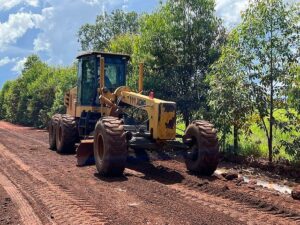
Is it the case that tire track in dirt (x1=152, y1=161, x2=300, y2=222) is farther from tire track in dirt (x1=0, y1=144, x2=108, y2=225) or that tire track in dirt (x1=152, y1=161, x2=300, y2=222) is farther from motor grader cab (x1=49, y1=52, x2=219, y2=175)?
tire track in dirt (x1=0, y1=144, x2=108, y2=225)

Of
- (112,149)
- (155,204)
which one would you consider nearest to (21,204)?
(155,204)

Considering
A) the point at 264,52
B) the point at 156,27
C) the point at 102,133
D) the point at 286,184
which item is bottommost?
the point at 286,184

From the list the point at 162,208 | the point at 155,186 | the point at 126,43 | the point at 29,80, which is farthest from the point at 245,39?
the point at 29,80

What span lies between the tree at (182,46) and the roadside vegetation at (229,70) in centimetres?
4

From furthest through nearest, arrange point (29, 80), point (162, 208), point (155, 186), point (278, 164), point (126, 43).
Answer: point (29, 80), point (126, 43), point (278, 164), point (155, 186), point (162, 208)

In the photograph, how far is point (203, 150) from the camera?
9.90 meters

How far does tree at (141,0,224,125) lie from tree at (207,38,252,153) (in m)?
3.22

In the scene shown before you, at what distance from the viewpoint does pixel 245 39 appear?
12281 millimetres

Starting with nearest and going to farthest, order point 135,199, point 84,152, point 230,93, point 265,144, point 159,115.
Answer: point 135,199 → point 159,115 → point 84,152 → point 230,93 → point 265,144

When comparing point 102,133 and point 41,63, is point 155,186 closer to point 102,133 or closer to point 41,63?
point 102,133

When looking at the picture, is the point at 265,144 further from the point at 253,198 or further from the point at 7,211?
the point at 7,211

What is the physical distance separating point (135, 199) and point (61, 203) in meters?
1.26

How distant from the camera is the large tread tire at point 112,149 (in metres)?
9.45

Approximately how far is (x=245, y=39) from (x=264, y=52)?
65 centimetres
